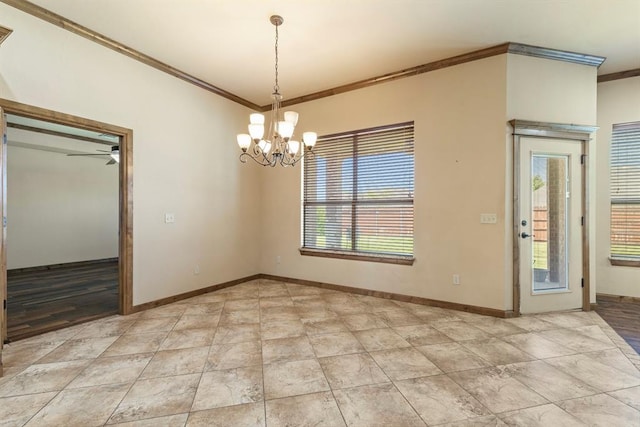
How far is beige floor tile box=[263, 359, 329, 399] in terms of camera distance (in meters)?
1.98

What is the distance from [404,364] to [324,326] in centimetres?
100

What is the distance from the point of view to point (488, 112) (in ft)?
11.3

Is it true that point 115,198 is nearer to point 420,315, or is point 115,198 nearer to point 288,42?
point 288,42

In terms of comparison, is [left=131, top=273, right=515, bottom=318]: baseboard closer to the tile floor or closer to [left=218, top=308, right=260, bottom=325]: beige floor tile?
the tile floor

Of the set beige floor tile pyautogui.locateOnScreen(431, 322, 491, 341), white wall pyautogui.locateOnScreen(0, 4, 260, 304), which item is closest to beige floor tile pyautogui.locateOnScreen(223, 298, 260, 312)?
white wall pyautogui.locateOnScreen(0, 4, 260, 304)

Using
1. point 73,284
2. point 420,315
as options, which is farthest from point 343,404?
point 73,284

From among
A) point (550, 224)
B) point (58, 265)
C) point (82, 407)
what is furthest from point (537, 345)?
point (58, 265)

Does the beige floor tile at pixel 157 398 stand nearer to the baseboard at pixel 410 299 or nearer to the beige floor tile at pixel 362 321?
the beige floor tile at pixel 362 321

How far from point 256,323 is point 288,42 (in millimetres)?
3126

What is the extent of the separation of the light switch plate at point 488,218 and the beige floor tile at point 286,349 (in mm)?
2435

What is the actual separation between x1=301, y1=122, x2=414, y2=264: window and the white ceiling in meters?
1.03

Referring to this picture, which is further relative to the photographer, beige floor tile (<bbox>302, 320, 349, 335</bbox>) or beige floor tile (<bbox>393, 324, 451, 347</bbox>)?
beige floor tile (<bbox>302, 320, 349, 335</bbox>)

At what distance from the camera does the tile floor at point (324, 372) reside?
175cm

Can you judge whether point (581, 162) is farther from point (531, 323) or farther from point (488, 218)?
point (531, 323)
